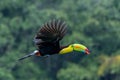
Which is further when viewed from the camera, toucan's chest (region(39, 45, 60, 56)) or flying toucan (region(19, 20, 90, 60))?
toucan's chest (region(39, 45, 60, 56))

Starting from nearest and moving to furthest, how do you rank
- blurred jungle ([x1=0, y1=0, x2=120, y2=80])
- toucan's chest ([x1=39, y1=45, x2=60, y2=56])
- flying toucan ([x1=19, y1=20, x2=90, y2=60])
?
1. flying toucan ([x1=19, y1=20, x2=90, y2=60])
2. toucan's chest ([x1=39, y1=45, x2=60, y2=56])
3. blurred jungle ([x1=0, y1=0, x2=120, y2=80])

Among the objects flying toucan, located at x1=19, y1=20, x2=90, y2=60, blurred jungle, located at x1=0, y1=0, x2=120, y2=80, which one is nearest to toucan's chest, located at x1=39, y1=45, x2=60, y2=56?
flying toucan, located at x1=19, y1=20, x2=90, y2=60

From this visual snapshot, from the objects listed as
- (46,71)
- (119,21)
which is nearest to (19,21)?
(46,71)

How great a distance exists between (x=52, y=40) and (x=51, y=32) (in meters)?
0.15

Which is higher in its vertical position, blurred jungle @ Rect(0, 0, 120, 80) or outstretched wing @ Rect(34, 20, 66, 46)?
blurred jungle @ Rect(0, 0, 120, 80)

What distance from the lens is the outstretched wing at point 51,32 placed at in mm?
6688

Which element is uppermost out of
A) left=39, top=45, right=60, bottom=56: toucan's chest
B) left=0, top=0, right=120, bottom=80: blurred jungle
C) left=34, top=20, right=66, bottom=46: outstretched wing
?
left=0, top=0, right=120, bottom=80: blurred jungle

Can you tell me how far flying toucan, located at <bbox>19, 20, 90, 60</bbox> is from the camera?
6.68 m

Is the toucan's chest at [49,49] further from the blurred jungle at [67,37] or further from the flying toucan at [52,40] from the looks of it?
the blurred jungle at [67,37]

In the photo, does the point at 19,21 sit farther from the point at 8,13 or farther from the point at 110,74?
the point at 110,74

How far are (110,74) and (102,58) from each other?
3.89 feet

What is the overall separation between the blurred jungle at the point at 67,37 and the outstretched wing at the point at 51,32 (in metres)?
12.1

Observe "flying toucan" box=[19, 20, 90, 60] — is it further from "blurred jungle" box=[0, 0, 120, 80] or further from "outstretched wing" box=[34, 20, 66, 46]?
"blurred jungle" box=[0, 0, 120, 80]

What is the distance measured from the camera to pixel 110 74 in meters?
19.2
